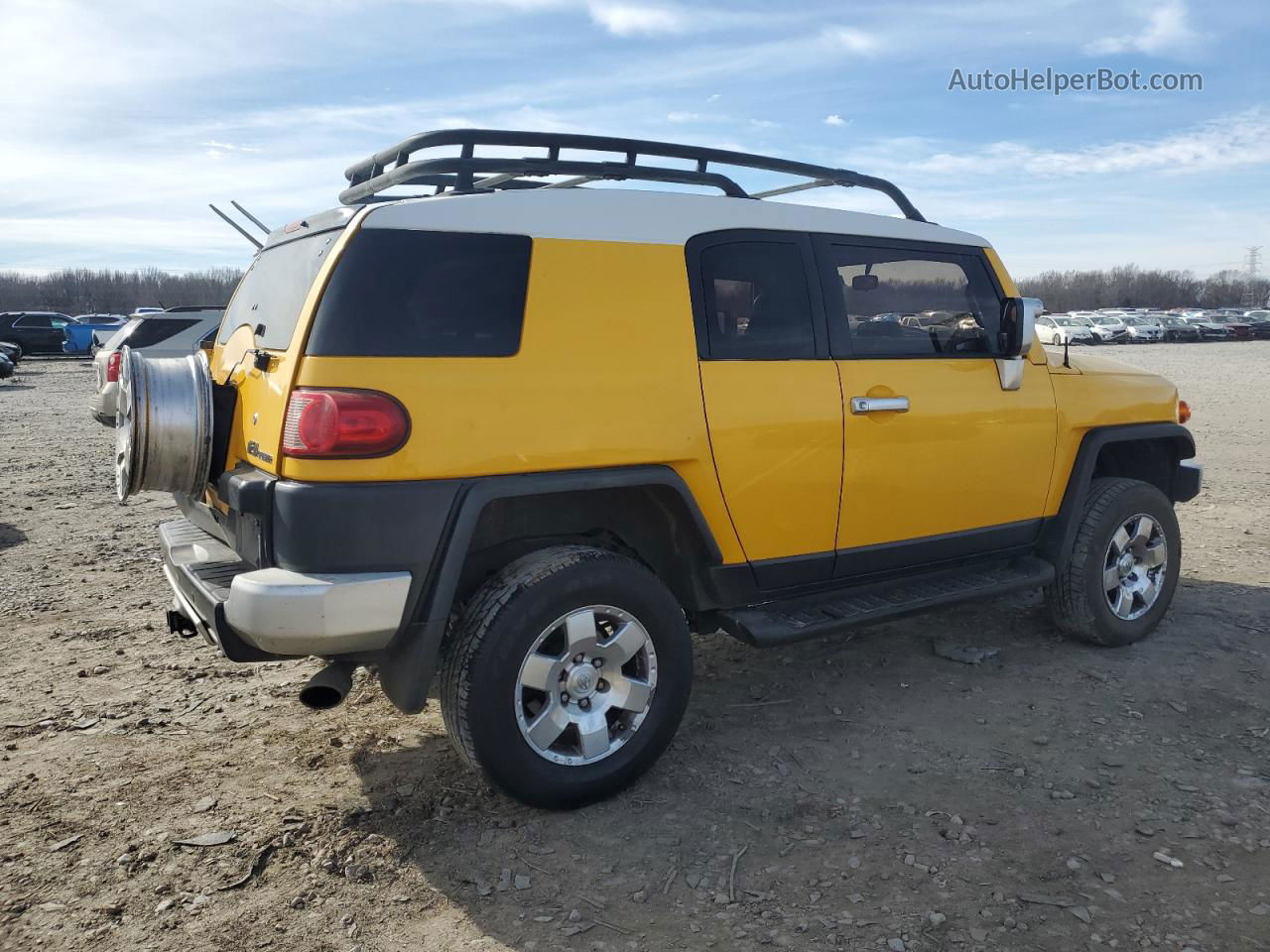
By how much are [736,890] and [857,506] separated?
165cm

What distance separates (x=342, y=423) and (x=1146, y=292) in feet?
368

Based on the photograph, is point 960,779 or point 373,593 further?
point 960,779

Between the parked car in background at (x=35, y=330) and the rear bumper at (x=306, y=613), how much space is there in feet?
118

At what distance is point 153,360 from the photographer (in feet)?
10.9

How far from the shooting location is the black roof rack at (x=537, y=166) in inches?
141

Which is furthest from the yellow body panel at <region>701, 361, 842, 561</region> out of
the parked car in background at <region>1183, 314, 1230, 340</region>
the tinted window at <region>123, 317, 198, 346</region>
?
the parked car in background at <region>1183, 314, 1230, 340</region>

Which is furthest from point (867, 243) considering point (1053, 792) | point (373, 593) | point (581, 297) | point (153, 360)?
point (153, 360)

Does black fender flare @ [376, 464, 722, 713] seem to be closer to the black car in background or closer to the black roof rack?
the black roof rack

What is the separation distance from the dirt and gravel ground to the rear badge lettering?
1.24 metres

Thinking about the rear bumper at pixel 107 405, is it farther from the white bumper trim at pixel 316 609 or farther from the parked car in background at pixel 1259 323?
the parked car in background at pixel 1259 323

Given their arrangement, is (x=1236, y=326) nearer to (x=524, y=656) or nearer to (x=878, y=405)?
(x=878, y=405)

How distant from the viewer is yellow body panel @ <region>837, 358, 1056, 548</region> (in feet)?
13.0

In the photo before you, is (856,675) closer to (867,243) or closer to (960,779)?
(960,779)

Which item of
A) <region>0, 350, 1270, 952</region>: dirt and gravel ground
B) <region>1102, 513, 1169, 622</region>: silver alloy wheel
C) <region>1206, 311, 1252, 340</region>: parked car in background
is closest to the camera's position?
<region>0, 350, 1270, 952</region>: dirt and gravel ground
